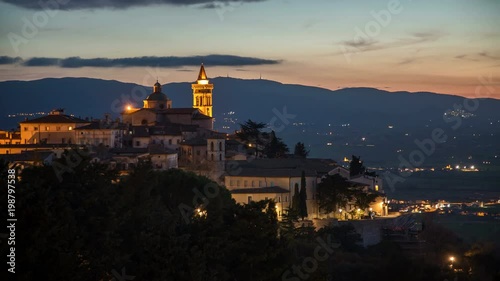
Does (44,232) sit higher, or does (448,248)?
(44,232)

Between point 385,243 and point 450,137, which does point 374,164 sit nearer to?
point 450,137

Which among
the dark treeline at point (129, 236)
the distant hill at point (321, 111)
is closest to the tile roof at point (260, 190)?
the dark treeline at point (129, 236)

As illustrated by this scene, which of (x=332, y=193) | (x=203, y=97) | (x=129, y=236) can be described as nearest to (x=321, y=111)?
(x=203, y=97)

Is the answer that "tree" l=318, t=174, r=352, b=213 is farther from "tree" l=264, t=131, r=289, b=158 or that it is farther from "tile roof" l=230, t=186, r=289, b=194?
"tree" l=264, t=131, r=289, b=158

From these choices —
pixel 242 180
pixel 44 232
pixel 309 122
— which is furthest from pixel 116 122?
pixel 309 122

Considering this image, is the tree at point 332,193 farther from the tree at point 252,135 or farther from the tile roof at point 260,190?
the tree at point 252,135
